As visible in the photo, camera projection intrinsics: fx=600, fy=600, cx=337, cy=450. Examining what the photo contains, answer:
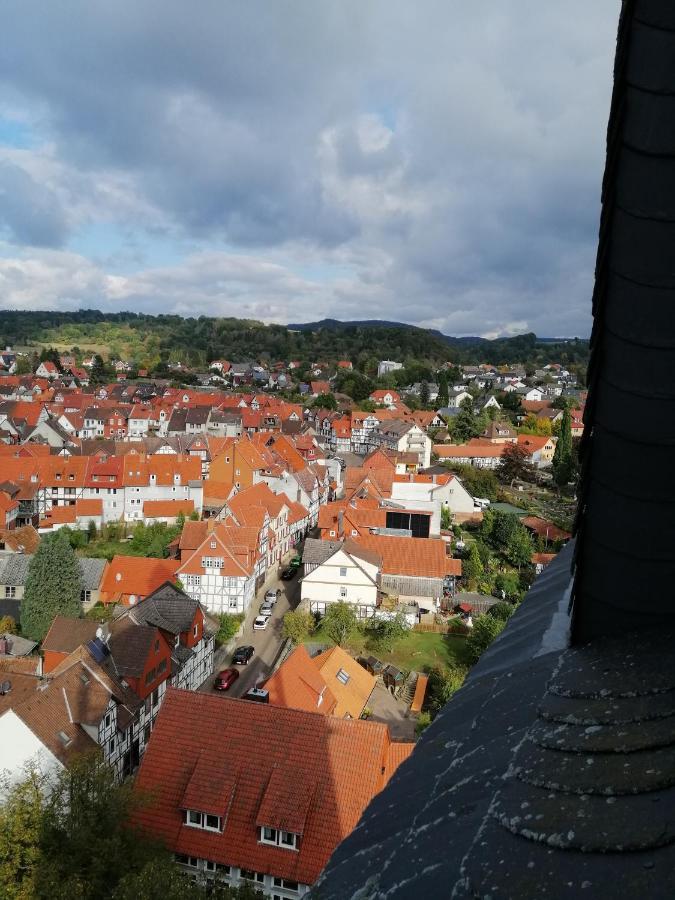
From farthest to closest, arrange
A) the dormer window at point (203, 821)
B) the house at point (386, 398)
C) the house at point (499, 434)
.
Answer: the house at point (386, 398) < the house at point (499, 434) < the dormer window at point (203, 821)

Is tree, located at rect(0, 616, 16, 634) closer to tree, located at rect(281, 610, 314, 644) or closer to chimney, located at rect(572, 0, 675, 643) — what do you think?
tree, located at rect(281, 610, 314, 644)

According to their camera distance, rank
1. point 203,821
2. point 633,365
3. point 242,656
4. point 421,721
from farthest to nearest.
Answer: point 242,656 → point 421,721 → point 203,821 → point 633,365

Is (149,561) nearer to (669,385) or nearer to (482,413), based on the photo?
(669,385)

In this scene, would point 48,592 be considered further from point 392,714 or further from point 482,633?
point 482,633

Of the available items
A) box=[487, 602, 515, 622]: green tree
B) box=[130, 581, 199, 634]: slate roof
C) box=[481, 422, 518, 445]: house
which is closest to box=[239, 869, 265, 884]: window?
box=[130, 581, 199, 634]: slate roof

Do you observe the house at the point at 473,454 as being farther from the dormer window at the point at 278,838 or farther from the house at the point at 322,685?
the dormer window at the point at 278,838

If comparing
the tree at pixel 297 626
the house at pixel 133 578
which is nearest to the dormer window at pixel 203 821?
the tree at pixel 297 626

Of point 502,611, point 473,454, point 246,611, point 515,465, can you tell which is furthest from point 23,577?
point 473,454
